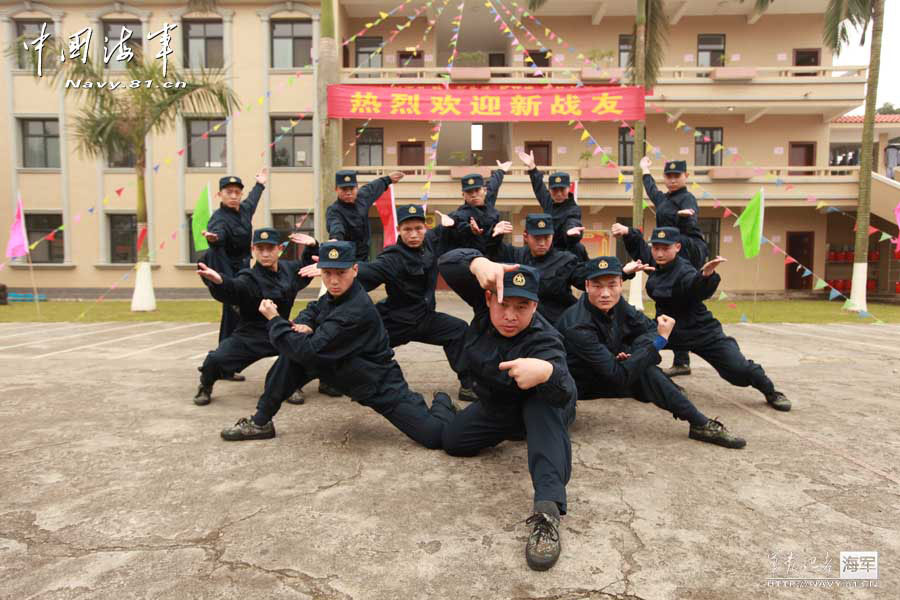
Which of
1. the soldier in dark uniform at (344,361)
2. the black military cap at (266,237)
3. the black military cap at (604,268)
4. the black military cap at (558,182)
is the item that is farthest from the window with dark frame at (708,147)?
the soldier in dark uniform at (344,361)

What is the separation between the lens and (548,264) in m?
4.88

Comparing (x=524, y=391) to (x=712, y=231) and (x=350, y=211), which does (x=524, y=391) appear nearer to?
(x=350, y=211)

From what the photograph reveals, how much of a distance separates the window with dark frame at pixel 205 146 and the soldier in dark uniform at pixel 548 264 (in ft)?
56.0

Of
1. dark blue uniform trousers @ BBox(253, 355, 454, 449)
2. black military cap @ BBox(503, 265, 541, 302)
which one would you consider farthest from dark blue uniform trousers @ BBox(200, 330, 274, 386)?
black military cap @ BBox(503, 265, 541, 302)

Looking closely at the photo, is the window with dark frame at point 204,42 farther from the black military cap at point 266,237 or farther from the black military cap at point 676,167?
the black military cap at point 676,167

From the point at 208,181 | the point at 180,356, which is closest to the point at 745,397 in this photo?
the point at 180,356

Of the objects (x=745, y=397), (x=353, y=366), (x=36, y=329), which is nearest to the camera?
(x=353, y=366)

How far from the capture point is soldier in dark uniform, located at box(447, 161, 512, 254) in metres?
5.17

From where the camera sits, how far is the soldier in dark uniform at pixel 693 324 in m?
4.68

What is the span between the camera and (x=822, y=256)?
20.3 meters

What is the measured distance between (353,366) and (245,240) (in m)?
2.84

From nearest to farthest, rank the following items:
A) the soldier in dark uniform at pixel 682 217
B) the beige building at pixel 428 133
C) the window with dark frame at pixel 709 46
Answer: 1. the soldier in dark uniform at pixel 682 217
2. the beige building at pixel 428 133
3. the window with dark frame at pixel 709 46

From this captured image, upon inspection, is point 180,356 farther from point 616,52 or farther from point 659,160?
point 616,52

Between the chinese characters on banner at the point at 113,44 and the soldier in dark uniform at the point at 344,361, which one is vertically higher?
the chinese characters on banner at the point at 113,44
